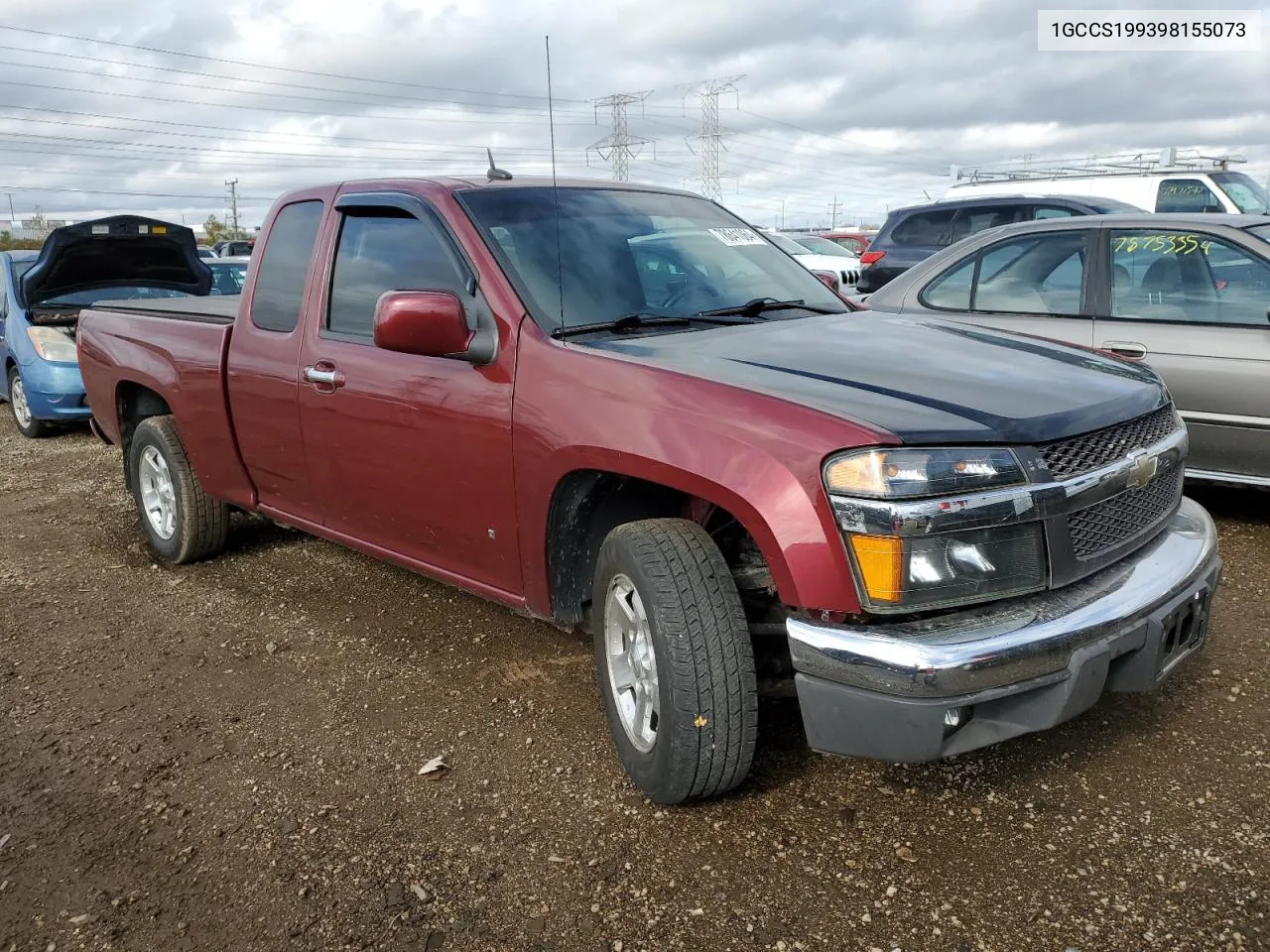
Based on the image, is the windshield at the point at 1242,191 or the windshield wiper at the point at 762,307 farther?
the windshield at the point at 1242,191

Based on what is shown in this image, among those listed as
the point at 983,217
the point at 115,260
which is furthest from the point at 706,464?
→ the point at 983,217

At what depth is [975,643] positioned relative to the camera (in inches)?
90.6

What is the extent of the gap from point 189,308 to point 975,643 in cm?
423

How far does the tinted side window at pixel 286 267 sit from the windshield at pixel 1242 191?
34.6 ft

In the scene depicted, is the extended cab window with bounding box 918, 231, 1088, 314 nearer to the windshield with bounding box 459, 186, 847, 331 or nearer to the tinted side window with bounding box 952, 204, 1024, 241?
the windshield with bounding box 459, 186, 847, 331

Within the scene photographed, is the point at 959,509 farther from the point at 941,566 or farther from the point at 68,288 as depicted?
the point at 68,288

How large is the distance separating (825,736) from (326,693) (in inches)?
79.6

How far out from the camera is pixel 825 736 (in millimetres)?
2438

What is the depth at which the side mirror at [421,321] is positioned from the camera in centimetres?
302

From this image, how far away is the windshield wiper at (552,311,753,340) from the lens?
10.3 feet

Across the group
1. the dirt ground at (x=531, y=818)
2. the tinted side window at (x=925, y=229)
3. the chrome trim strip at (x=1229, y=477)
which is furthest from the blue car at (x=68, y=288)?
the chrome trim strip at (x=1229, y=477)

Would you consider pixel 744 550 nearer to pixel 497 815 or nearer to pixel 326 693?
pixel 497 815

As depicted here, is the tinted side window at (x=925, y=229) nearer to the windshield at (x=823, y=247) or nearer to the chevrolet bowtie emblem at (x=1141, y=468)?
the windshield at (x=823, y=247)

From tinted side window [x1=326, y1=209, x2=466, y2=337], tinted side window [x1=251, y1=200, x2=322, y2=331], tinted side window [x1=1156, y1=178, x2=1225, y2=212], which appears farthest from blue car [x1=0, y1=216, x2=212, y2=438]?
tinted side window [x1=1156, y1=178, x2=1225, y2=212]
